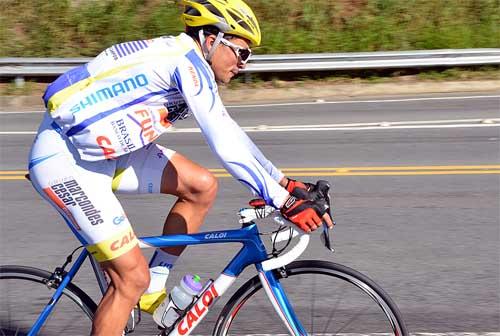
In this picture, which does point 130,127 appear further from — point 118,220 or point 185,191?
point 185,191

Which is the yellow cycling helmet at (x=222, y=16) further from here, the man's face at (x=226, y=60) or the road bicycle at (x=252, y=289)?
the road bicycle at (x=252, y=289)

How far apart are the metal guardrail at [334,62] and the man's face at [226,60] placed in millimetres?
11551

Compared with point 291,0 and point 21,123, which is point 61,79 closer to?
point 21,123

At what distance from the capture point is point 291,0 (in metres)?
18.4

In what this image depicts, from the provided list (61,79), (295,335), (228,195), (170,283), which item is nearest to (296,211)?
(295,335)

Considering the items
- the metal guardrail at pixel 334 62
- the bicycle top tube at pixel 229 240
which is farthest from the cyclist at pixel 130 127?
the metal guardrail at pixel 334 62

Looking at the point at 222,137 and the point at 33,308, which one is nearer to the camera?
the point at 222,137

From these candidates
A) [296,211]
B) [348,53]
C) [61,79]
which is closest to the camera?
[296,211]

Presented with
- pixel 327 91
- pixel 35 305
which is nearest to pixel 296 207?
pixel 35 305

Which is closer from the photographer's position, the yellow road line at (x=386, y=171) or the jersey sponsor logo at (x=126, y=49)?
the jersey sponsor logo at (x=126, y=49)

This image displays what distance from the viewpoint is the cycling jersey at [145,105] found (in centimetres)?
397

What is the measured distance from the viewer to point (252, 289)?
435 centimetres

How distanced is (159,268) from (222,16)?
4.20 feet

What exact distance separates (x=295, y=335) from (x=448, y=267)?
2.50m
